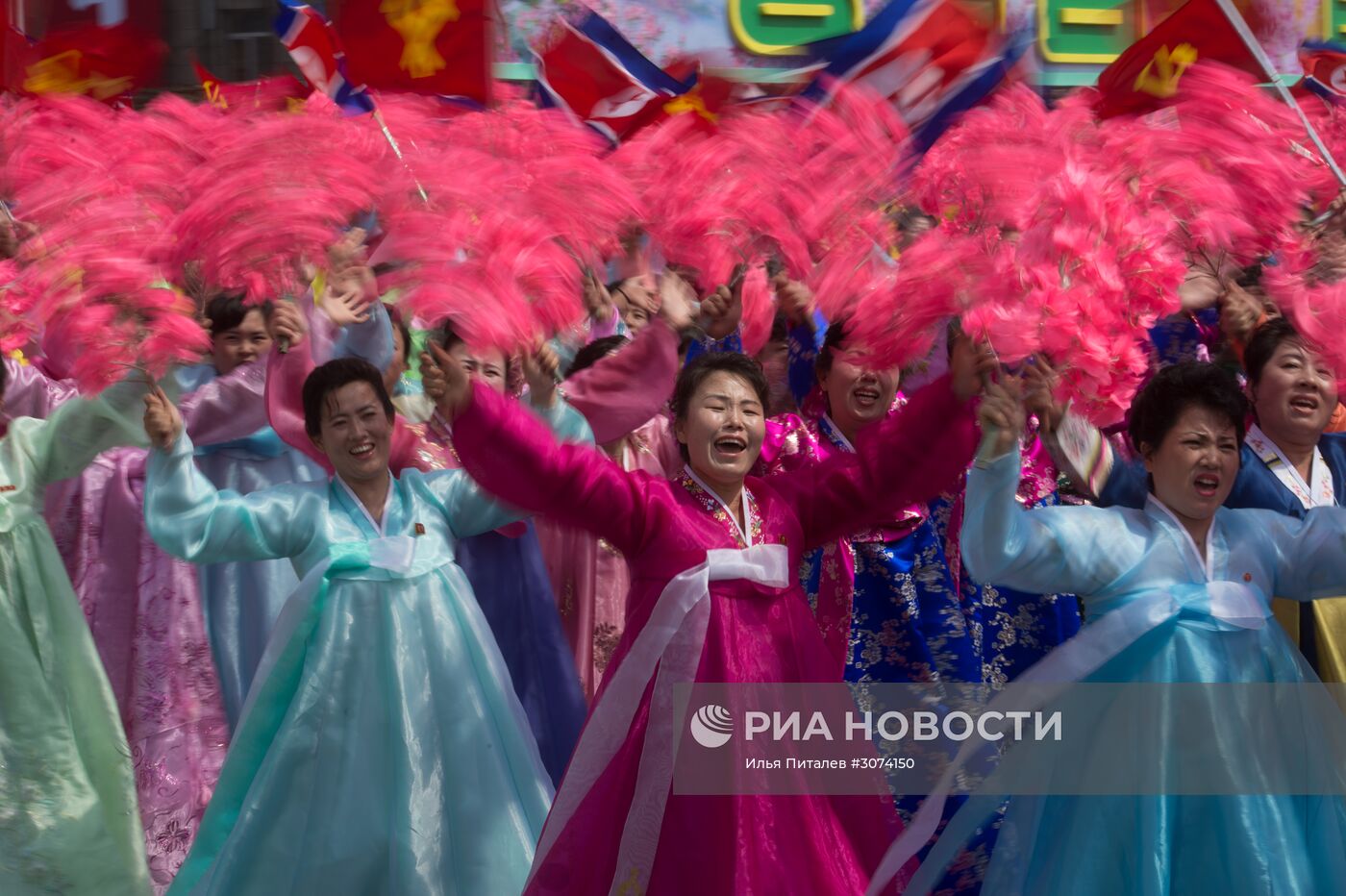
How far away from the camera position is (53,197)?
14.6 feet

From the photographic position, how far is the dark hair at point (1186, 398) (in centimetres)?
367

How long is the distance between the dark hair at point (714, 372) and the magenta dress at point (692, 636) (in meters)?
0.18

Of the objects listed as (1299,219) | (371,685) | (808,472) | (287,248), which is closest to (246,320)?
(287,248)

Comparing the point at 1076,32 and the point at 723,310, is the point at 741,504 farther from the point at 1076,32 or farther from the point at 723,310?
the point at 1076,32

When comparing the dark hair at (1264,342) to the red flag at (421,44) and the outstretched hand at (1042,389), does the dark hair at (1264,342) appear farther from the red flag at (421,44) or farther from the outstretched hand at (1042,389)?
the red flag at (421,44)

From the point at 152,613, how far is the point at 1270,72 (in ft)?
10.4

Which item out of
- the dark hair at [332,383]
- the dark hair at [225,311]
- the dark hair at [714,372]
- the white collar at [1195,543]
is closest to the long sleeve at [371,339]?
the dark hair at [225,311]

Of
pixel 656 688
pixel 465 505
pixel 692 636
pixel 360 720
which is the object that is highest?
pixel 465 505

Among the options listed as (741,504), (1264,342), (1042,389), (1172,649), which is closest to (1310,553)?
A: (1172,649)

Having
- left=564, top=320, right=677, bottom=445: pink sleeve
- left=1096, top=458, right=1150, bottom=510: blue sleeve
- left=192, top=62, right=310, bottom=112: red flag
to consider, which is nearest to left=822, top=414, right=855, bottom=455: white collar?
left=564, top=320, right=677, bottom=445: pink sleeve

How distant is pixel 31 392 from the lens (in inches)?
201

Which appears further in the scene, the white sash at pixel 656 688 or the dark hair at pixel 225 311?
the dark hair at pixel 225 311

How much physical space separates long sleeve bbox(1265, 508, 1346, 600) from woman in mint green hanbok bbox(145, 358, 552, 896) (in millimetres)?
1665

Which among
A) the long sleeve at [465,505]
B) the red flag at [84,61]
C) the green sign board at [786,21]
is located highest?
the green sign board at [786,21]
